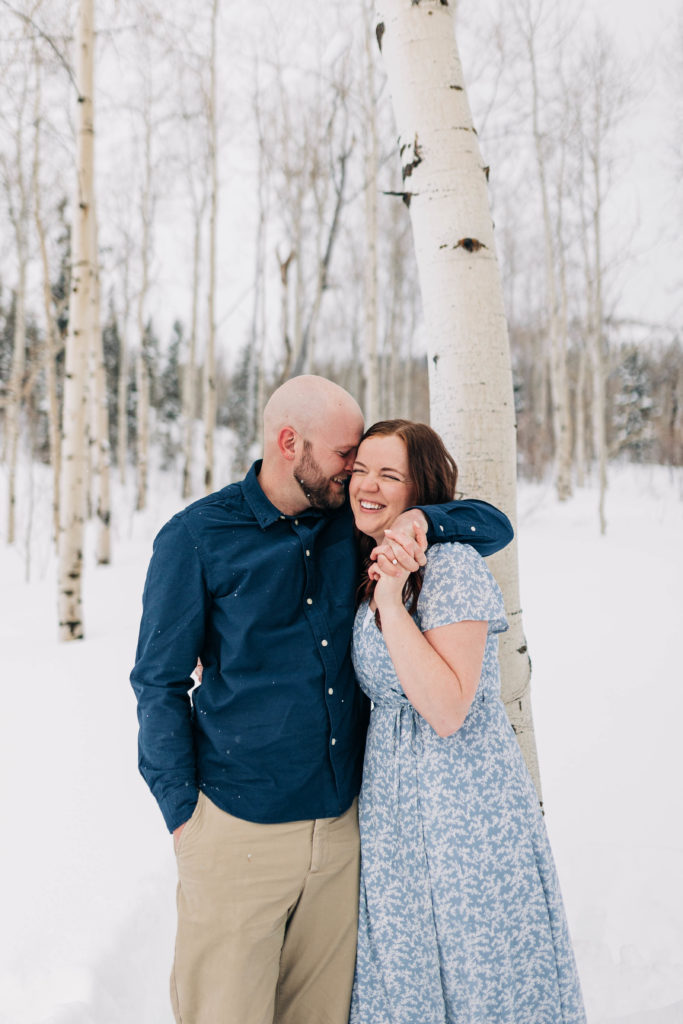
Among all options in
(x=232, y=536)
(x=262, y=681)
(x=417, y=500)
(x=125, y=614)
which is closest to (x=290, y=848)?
(x=262, y=681)

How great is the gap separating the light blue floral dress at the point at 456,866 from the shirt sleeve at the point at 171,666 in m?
0.45

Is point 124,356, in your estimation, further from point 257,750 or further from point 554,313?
point 257,750

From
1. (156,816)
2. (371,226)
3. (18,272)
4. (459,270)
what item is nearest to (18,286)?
(18,272)

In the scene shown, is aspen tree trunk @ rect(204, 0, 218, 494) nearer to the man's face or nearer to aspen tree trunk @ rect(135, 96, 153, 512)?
aspen tree trunk @ rect(135, 96, 153, 512)

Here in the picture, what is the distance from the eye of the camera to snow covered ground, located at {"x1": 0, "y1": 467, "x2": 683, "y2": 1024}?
2150 millimetres

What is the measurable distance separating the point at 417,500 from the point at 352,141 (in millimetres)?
10619

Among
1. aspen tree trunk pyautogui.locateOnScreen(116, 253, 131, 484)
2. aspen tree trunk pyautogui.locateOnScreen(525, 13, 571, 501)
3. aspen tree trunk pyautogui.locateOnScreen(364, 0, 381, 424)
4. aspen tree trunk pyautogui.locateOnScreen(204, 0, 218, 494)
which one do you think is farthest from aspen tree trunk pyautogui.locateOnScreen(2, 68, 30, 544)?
aspen tree trunk pyautogui.locateOnScreen(525, 13, 571, 501)

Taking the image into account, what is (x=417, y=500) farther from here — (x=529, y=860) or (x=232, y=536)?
(x=529, y=860)

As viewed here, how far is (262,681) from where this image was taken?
1605 millimetres

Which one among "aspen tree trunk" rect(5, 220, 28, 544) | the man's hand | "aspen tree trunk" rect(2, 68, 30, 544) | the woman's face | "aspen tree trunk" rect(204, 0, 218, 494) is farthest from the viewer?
"aspen tree trunk" rect(5, 220, 28, 544)

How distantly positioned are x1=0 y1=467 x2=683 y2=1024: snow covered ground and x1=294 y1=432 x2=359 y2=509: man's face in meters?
1.70

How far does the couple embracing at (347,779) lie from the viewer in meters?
1.54

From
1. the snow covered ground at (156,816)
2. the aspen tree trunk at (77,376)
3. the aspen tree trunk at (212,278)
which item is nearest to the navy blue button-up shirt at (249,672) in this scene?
the snow covered ground at (156,816)

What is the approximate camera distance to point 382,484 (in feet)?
5.54
